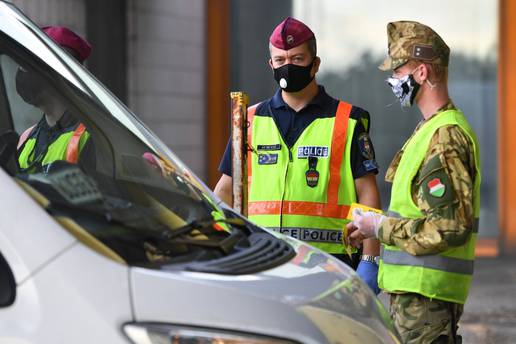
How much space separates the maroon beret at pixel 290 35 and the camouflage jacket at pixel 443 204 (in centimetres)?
98

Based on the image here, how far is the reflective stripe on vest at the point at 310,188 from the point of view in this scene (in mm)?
5020

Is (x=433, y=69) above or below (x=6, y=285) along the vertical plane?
above

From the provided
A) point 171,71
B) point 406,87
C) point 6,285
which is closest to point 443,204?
point 406,87

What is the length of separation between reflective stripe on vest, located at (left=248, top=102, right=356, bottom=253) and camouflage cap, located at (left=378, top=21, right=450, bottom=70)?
0.61m

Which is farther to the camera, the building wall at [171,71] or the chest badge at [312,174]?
the building wall at [171,71]

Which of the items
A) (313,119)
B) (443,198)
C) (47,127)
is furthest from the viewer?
(313,119)

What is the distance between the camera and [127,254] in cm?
270

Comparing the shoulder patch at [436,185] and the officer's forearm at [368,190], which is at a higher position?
the shoulder patch at [436,185]

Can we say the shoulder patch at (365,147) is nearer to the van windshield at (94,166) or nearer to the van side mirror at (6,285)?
the van windshield at (94,166)

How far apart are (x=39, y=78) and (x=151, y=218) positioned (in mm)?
628

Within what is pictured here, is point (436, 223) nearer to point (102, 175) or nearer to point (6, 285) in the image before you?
point (102, 175)

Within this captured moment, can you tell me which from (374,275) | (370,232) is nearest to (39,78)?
(370,232)

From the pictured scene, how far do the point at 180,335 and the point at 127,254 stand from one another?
26cm

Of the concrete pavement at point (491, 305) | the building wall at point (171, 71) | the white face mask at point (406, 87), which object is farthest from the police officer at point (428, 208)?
the building wall at point (171, 71)
